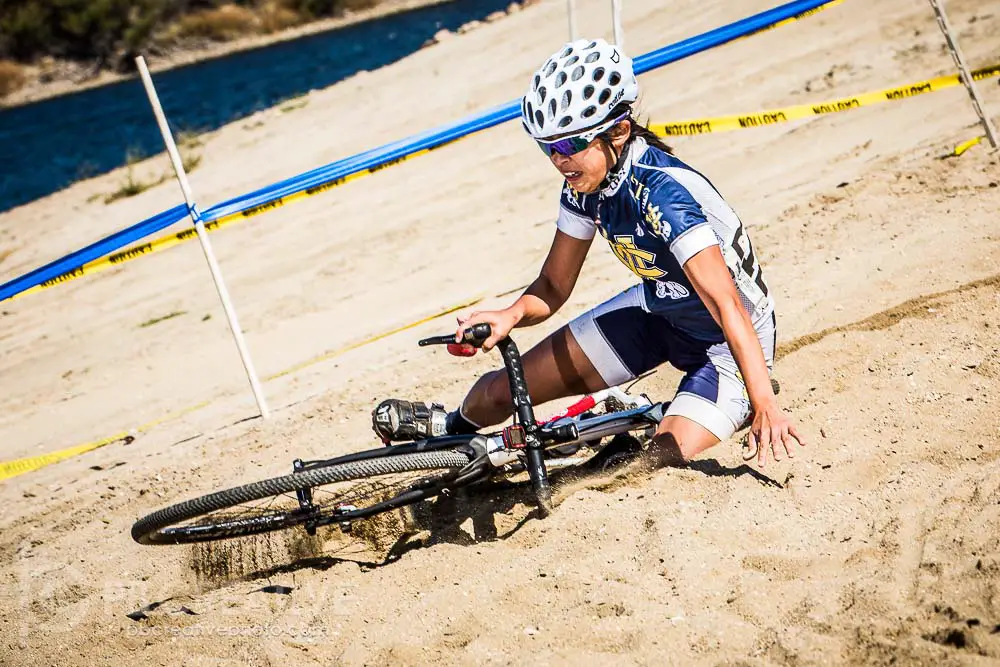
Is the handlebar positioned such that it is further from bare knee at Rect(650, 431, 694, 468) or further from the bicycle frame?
bare knee at Rect(650, 431, 694, 468)

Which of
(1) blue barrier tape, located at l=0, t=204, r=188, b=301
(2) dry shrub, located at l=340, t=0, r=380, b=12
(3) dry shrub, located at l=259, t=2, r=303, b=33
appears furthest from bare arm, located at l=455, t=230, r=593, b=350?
(2) dry shrub, located at l=340, t=0, r=380, b=12

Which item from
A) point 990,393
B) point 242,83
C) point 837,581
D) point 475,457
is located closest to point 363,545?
point 475,457

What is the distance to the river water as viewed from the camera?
2081 cm

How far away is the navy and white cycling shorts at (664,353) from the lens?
161 inches

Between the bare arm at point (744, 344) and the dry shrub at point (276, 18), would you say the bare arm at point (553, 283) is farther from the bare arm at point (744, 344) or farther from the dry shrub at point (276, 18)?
the dry shrub at point (276, 18)

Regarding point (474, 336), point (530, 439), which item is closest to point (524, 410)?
point (530, 439)

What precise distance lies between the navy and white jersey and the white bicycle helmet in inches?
11.5

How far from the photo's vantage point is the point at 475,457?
405 centimetres

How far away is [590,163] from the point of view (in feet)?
12.6

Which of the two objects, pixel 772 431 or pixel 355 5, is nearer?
pixel 772 431

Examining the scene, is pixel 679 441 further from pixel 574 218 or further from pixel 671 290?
pixel 574 218

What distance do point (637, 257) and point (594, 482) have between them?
1.06 m

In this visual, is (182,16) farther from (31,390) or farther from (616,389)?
(616,389)

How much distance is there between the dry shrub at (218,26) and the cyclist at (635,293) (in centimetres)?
4575
